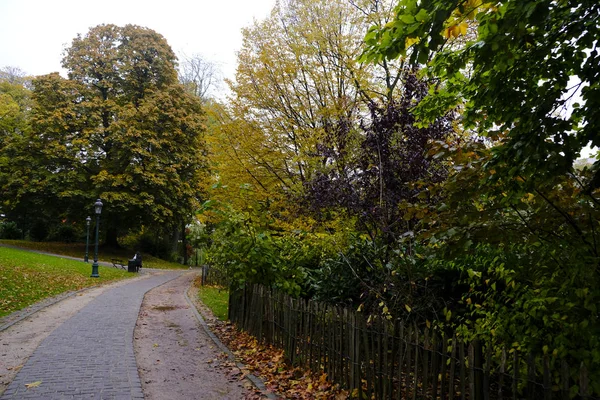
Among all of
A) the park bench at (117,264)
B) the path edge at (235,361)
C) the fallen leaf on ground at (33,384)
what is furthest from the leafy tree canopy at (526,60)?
the park bench at (117,264)

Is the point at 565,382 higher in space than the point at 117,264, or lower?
higher

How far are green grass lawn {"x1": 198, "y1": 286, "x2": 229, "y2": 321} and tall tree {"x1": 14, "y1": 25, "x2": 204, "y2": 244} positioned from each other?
13.4 meters

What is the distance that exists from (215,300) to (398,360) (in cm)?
1098

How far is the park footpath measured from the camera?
4965mm

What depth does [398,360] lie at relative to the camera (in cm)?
399

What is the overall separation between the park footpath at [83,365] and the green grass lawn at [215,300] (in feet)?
7.56

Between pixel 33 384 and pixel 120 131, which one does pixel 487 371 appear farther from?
pixel 120 131

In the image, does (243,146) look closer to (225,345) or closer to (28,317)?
(225,345)

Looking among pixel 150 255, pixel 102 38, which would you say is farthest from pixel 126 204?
pixel 102 38

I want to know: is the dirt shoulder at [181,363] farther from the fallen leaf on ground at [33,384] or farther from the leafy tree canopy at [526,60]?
the leafy tree canopy at [526,60]

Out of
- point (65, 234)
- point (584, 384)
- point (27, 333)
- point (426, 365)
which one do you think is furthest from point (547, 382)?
point (65, 234)

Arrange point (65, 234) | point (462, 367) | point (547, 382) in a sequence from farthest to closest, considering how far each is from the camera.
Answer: point (65, 234), point (462, 367), point (547, 382)

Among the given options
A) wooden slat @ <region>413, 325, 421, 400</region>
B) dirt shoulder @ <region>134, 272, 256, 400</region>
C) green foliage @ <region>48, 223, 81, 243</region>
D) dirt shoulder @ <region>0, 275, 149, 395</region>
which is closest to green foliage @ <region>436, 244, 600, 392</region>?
wooden slat @ <region>413, 325, 421, 400</region>

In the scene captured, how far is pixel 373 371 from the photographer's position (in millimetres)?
4426
